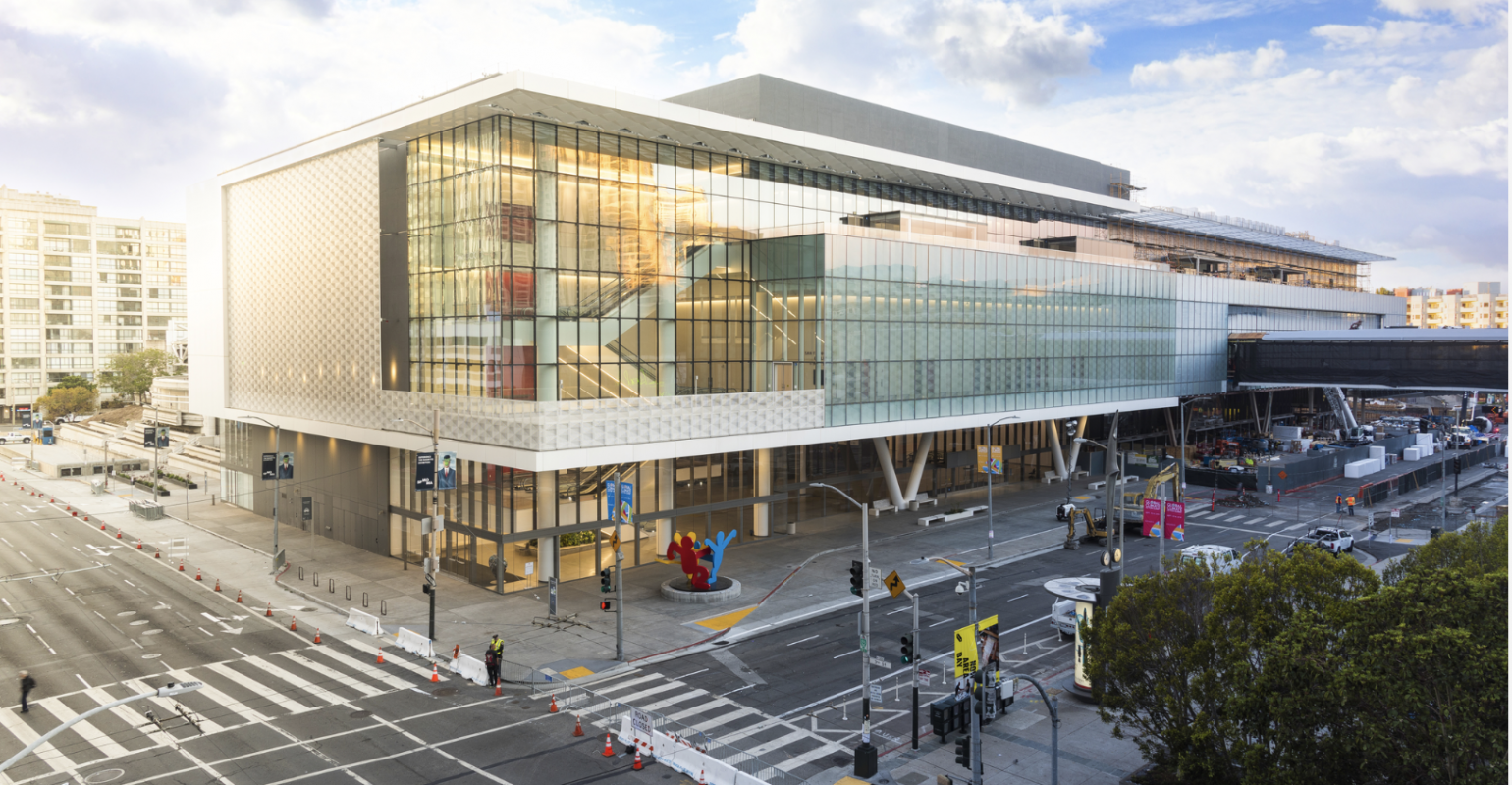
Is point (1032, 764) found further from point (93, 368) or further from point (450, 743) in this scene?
point (93, 368)

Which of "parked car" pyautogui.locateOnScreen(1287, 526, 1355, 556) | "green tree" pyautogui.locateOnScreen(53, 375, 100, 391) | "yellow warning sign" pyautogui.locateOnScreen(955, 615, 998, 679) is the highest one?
"green tree" pyautogui.locateOnScreen(53, 375, 100, 391)

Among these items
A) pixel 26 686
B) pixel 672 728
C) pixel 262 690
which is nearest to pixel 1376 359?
pixel 672 728

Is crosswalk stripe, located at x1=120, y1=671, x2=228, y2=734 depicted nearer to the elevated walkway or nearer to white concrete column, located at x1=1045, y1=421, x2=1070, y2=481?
white concrete column, located at x1=1045, y1=421, x2=1070, y2=481

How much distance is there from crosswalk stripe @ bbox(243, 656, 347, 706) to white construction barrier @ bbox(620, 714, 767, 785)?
35.8 ft

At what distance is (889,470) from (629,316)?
77.4ft

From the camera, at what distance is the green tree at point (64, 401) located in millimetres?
141750

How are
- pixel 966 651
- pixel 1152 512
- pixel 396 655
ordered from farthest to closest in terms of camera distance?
pixel 1152 512 < pixel 396 655 < pixel 966 651

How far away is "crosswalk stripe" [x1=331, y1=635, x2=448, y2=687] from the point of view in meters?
33.6

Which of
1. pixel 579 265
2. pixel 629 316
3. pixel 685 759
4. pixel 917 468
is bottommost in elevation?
pixel 685 759

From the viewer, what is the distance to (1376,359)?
80688 mm

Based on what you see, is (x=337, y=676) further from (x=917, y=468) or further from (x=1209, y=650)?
(x=917, y=468)

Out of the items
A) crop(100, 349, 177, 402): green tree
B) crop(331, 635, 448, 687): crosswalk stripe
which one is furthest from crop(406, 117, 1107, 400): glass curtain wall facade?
crop(100, 349, 177, 402): green tree

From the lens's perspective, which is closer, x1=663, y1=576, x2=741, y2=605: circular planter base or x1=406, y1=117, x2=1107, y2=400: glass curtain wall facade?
x1=663, y1=576, x2=741, y2=605: circular planter base

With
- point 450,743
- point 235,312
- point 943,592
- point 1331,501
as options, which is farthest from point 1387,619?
point 235,312
